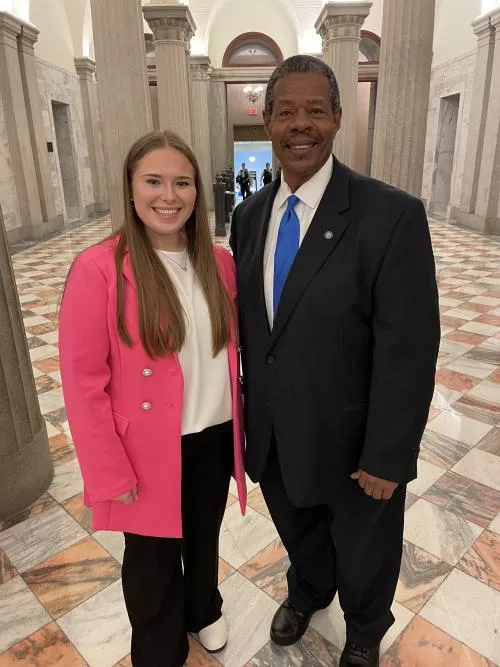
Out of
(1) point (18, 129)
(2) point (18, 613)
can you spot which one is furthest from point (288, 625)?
(1) point (18, 129)

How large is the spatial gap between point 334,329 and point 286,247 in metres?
0.30

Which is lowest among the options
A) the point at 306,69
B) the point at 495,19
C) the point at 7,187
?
the point at 7,187

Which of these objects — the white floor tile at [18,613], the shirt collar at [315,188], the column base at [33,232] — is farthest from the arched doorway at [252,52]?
the white floor tile at [18,613]

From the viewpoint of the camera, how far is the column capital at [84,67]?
635 inches

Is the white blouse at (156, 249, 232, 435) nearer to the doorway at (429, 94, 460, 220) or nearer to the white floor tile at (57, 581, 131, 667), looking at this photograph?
the white floor tile at (57, 581, 131, 667)

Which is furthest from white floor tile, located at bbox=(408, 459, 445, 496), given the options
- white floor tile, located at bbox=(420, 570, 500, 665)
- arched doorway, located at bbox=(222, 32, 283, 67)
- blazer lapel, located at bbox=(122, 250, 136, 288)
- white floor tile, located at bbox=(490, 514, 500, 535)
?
arched doorway, located at bbox=(222, 32, 283, 67)

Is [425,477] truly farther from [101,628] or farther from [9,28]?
[9,28]

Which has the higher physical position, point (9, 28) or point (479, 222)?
point (9, 28)

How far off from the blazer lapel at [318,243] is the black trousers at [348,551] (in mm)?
592

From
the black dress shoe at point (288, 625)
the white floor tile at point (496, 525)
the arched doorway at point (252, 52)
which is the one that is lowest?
the white floor tile at point (496, 525)

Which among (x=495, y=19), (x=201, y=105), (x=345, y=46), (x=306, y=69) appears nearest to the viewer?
(x=306, y=69)

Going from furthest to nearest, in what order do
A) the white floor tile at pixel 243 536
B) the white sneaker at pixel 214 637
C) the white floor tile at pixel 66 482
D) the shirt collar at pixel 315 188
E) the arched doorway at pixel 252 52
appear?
1. the arched doorway at pixel 252 52
2. the white floor tile at pixel 66 482
3. the white floor tile at pixel 243 536
4. the white sneaker at pixel 214 637
5. the shirt collar at pixel 315 188

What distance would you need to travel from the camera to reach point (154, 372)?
Answer: 1.51 meters

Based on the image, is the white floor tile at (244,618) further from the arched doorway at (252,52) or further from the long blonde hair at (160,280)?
the arched doorway at (252,52)
